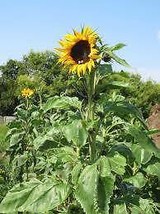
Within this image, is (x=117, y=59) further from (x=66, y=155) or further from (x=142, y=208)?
(x=142, y=208)

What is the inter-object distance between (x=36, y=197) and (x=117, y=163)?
532mm

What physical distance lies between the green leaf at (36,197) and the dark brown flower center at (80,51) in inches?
29.7

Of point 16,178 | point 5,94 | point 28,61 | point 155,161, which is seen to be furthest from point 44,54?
point 155,161

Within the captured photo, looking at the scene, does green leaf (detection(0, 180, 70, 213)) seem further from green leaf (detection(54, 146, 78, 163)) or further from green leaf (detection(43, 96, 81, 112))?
green leaf (detection(43, 96, 81, 112))

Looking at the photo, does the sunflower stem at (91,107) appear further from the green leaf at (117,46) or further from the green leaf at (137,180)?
the green leaf at (137,180)

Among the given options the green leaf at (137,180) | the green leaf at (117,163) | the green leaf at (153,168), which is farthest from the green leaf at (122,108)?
the green leaf at (137,180)

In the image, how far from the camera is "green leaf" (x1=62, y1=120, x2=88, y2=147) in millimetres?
3129

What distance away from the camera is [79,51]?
3.46 metres

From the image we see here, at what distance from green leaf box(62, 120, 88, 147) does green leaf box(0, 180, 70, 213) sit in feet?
1.24

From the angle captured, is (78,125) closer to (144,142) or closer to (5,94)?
(144,142)

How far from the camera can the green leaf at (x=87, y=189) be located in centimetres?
313

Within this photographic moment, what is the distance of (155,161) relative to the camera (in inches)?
150

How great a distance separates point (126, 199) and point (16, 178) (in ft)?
12.4

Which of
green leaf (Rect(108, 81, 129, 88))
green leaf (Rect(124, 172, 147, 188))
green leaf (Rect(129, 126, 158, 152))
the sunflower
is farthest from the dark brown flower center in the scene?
green leaf (Rect(124, 172, 147, 188))
